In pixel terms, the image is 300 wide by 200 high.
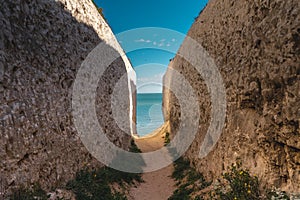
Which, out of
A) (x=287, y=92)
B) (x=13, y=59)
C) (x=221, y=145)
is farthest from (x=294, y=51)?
(x=13, y=59)

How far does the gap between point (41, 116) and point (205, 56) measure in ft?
20.1

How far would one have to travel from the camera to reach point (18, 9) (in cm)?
493

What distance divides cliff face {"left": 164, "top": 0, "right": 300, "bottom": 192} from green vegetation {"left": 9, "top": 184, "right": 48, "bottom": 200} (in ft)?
15.2

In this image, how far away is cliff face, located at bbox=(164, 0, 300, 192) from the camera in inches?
149

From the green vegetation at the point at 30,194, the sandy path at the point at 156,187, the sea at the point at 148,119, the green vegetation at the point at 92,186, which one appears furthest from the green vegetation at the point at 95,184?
the sea at the point at 148,119

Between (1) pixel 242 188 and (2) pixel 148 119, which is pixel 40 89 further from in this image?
(2) pixel 148 119

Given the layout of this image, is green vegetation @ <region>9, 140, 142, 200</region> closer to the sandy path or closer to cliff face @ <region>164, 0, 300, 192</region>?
the sandy path

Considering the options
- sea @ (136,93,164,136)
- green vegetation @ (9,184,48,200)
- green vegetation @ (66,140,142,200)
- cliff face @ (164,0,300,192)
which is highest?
cliff face @ (164,0,300,192)

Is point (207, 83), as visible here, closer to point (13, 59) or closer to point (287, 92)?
point (287, 92)

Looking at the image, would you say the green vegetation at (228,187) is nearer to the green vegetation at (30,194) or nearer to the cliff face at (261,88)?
the cliff face at (261,88)

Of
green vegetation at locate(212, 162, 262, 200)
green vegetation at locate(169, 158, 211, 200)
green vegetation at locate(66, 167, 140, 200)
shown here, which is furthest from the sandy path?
green vegetation at locate(212, 162, 262, 200)

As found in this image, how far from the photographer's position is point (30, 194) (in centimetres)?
455

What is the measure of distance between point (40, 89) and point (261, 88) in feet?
16.9

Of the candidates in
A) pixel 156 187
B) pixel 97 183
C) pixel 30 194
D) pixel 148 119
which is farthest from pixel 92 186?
pixel 148 119
